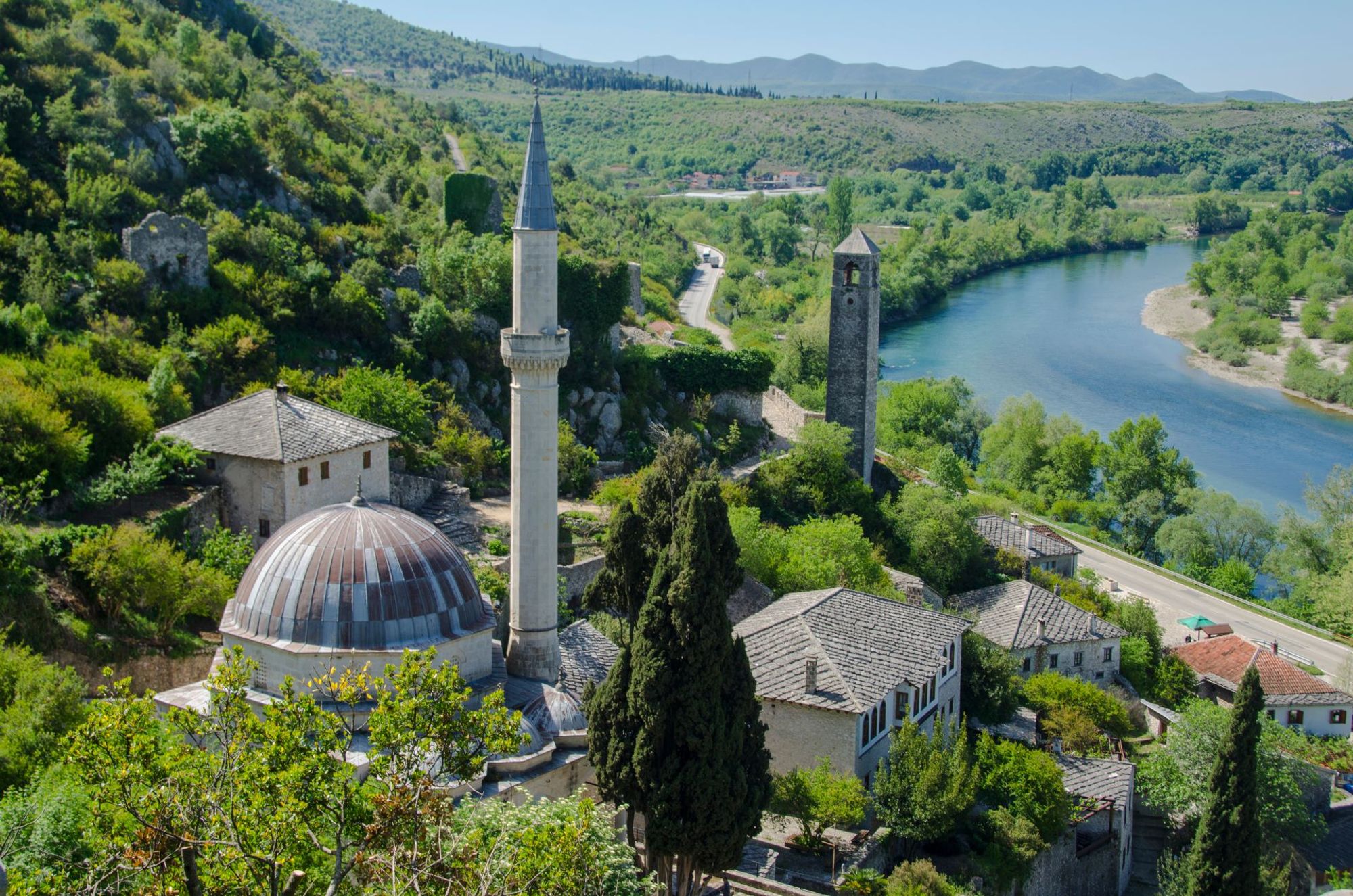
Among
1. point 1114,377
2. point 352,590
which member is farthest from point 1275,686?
point 1114,377

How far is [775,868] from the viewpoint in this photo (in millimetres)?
21141

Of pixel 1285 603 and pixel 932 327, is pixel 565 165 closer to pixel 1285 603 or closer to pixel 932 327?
pixel 932 327

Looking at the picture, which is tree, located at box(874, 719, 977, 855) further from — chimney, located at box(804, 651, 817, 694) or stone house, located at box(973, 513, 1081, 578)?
stone house, located at box(973, 513, 1081, 578)

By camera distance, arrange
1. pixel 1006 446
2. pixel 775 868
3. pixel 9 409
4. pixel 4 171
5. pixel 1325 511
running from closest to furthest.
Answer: pixel 775 868 → pixel 9 409 → pixel 4 171 → pixel 1325 511 → pixel 1006 446

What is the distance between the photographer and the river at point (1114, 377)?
65.1 meters

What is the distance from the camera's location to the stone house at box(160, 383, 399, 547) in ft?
85.6

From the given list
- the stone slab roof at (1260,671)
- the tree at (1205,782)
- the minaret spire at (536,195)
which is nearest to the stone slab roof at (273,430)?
the minaret spire at (536,195)

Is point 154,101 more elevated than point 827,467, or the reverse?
point 154,101

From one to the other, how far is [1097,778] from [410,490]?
16.3m

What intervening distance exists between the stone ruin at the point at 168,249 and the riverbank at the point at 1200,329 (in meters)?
63.8

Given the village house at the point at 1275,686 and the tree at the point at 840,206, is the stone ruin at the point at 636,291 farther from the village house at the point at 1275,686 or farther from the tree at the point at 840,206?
the tree at the point at 840,206

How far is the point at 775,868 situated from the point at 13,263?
75.8 ft

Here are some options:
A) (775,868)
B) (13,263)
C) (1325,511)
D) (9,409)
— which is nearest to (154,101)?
(13,263)

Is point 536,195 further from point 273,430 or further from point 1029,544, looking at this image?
point 1029,544
